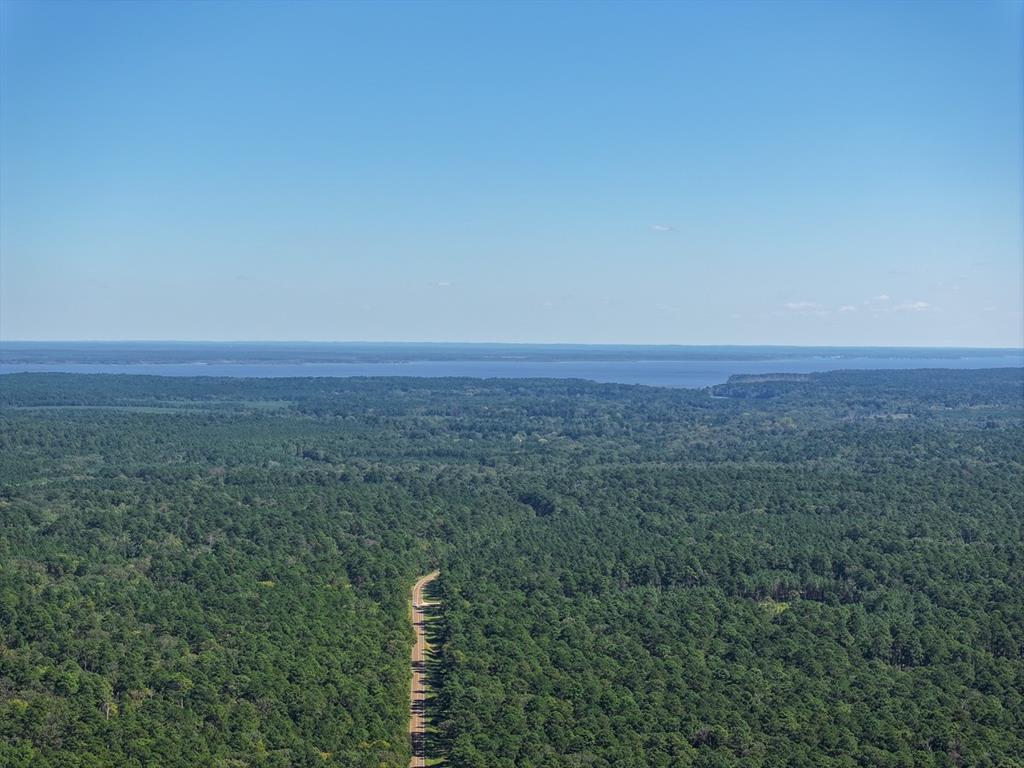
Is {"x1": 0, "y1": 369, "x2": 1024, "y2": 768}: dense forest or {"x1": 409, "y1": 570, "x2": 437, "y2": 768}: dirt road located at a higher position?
{"x1": 0, "y1": 369, "x2": 1024, "y2": 768}: dense forest

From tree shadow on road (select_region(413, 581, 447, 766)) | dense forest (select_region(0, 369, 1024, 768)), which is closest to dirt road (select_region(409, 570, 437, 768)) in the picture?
tree shadow on road (select_region(413, 581, 447, 766))

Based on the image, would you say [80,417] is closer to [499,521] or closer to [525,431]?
[525,431]

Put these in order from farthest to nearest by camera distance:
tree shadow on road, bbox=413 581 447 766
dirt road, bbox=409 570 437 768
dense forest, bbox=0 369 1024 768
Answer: dirt road, bbox=409 570 437 768, tree shadow on road, bbox=413 581 447 766, dense forest, bbox=0 369 1024 768

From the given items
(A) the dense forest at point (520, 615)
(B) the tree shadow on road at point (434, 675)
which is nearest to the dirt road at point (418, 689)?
(B) the tree shadow on road at point (434, 675)

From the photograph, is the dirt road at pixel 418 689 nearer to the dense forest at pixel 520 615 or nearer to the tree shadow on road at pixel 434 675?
the tree shadow on road at pixel 434 675

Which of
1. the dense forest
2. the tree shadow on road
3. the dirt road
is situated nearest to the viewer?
the dense forest

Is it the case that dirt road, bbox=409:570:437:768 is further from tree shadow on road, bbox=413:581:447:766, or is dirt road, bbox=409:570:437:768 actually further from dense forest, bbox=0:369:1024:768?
dense forest, bbox=0:369:1024:768

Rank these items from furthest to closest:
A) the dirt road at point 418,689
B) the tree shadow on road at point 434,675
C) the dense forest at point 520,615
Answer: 1. the dirt road at point 418,689
2. the tree shadow on road at point 434,675
3. the dense forest at point 520,615
